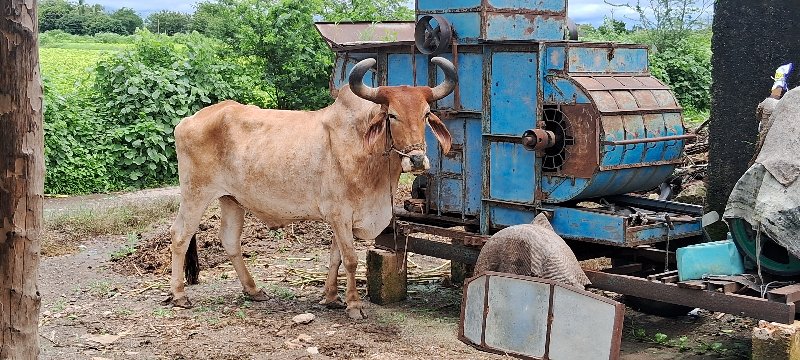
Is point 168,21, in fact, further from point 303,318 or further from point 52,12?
point 303,318

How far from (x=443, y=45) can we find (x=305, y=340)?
262 centimetres

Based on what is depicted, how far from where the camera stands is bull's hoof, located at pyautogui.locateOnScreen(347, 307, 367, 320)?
792 centimetres

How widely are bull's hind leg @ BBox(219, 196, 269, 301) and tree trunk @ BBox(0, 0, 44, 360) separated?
417 centimetres

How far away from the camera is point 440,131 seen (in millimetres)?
7422

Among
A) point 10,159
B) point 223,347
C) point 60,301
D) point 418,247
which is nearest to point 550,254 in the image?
point 418,247

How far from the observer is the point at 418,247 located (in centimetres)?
824

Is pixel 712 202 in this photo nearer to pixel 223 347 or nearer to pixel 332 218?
pixel 332 218

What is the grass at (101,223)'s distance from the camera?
34.9ft

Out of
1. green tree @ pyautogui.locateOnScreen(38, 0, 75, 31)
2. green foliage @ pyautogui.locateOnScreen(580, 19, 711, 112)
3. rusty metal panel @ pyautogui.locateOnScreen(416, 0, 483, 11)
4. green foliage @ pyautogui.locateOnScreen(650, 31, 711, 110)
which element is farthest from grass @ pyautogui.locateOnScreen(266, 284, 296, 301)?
green tree @ pyautogui.locateOnScreen(38, 0, 75, 31)

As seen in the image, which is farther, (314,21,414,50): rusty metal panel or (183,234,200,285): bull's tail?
(314,21,414,50): rusty metal panel

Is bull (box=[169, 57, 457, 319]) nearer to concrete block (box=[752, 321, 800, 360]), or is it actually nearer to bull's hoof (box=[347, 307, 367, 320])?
bull's hoof (box=[347, 307, 367, 320])

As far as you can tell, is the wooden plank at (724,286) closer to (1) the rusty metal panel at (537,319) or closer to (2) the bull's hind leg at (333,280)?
(1) the rusty metal panel at (537,319)

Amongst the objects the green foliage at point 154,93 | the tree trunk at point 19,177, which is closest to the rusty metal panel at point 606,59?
the tree trunk at point 19,177

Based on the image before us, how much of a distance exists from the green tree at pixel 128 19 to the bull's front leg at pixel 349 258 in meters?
37.9
